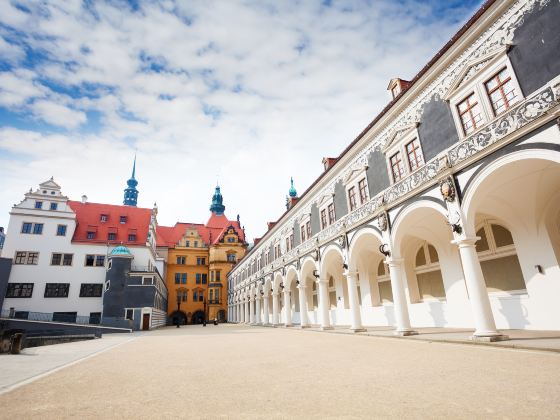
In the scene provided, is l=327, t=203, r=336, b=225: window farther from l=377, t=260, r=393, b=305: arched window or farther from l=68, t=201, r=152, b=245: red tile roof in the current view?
l=68, t=201, r=152, b=245: red tile roof

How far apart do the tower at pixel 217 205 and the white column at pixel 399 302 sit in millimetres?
60822

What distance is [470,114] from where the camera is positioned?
404 inches

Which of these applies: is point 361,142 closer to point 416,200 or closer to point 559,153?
point 416,200

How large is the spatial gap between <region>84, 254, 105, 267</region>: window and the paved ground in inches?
1162

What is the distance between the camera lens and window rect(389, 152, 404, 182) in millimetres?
13477

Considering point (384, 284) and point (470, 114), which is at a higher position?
point (470, 114)

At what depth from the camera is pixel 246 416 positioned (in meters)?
3.74

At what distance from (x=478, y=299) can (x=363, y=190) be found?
317 inches

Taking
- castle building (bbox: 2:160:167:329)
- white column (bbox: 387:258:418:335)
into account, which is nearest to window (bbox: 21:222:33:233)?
castle building (bbox: 2:160:167:329)

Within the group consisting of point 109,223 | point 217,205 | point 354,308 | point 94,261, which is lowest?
point 354,308

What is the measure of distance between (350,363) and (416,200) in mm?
7274

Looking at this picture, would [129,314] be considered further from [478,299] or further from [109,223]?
[478,299]

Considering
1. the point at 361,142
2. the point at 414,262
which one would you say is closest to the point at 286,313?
the point at 414,262

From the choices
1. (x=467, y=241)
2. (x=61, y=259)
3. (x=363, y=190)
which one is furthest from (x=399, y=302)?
(x=61, y=259)
